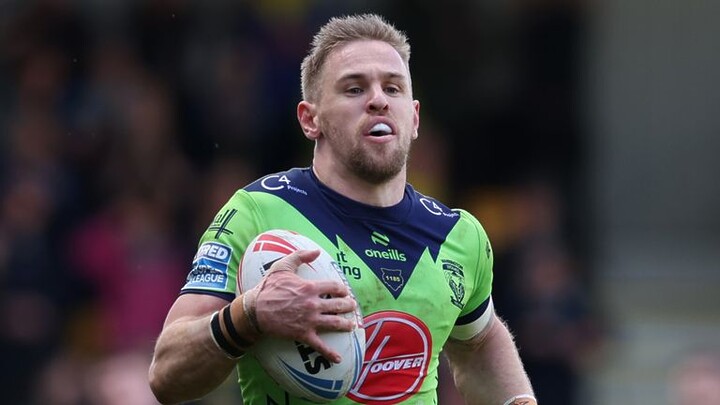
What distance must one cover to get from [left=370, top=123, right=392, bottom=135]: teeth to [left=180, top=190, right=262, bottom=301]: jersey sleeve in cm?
53

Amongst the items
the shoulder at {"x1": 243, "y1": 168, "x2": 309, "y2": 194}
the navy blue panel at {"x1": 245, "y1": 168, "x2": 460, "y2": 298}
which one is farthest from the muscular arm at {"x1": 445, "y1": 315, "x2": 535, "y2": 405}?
the shoulder at {"x1": 243, "y1": 168, "x2": 309, "y2": 194}

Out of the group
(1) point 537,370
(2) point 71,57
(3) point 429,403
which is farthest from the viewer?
(2) point 71,57

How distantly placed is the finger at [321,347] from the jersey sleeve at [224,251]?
0.46m

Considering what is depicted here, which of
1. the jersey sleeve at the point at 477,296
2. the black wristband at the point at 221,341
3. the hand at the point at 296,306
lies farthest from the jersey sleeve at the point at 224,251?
the jersey sleeve at the point at 477,296

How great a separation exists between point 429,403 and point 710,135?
912 cm

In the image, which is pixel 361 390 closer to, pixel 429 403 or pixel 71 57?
pixel 429 403

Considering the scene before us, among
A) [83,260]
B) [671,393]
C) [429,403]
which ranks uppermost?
[429,403]

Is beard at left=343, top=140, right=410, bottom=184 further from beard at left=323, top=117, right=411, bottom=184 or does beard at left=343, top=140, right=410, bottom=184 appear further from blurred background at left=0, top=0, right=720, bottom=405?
blurred background at left=0, top=0, right=720, bottom=405

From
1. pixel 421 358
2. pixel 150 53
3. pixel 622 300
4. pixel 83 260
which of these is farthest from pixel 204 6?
pixel 421 358

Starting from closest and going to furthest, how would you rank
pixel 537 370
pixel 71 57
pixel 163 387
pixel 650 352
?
pixel 163 387 → pixel 537 370 → pixel 71 57 → pixel 650 352

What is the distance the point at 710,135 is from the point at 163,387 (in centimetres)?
979

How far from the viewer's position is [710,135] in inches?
570

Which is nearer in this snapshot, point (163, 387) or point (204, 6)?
point (163, 387)

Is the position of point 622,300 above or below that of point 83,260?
below
